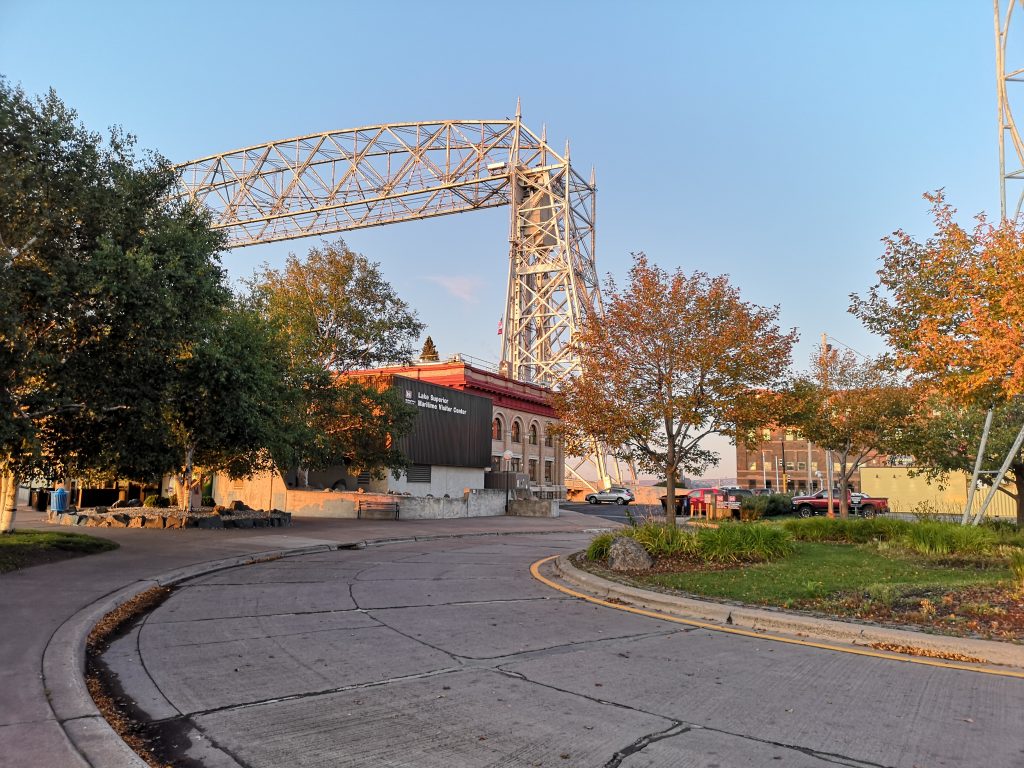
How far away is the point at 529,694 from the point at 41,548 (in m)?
12.0

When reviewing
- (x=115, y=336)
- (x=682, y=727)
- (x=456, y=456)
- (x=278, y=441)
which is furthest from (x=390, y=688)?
(x=456, y=456)

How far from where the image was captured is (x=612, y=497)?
5928cm

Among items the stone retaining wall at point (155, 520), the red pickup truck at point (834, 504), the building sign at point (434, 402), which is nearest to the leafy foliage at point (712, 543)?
the stone retaining wall at point (155, 520)

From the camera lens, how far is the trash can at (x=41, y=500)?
→ 3020cm

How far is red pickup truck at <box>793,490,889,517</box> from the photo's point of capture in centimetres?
3897

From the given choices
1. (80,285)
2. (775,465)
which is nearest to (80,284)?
(80,285)

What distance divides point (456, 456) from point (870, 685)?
3676 centimetres

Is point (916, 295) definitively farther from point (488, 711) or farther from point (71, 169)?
point (71, 169)

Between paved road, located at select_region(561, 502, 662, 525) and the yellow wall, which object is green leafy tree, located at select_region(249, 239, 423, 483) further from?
the yellow wall

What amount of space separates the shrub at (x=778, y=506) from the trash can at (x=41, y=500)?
105 feet

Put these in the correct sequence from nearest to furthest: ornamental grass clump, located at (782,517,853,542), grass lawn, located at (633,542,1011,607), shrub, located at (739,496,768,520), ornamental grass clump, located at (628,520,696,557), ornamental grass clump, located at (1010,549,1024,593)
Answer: ornamental grass clump, located at (1010,549,1024,593)
grass lawn, located at (633,542,1011,607)
ornamental grass clump, located at (628,520,696,557)
ornamental grass clump, located at (782,517,853,542)
shrub, located at (739,496,768,520)

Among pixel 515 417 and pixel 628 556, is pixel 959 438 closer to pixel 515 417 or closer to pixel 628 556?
pixel 628 556

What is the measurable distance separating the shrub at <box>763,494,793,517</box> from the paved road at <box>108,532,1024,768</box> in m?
28.8

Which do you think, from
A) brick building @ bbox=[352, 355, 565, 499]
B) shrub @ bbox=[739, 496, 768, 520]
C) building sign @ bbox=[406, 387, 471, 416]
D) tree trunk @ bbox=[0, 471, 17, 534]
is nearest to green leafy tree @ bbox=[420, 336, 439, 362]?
brick building @ bbox=[352, 355, 565, 499]
